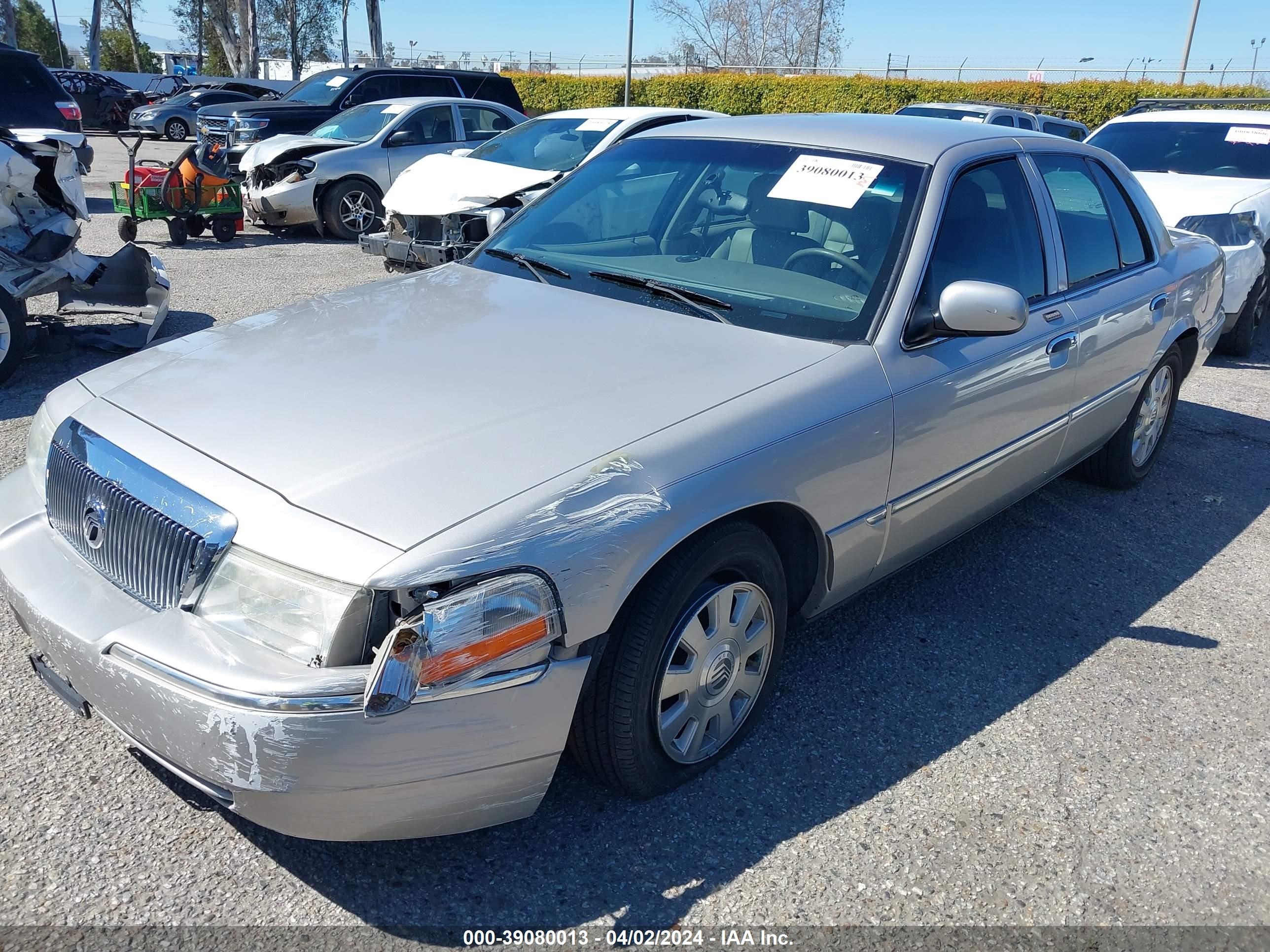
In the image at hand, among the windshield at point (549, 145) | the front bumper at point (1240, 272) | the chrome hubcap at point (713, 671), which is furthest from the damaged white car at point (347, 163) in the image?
the chrome hubcap at point (713, 671)

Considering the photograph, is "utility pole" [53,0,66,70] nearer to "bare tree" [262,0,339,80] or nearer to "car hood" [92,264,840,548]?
"bare tree" [262,0,339,80]

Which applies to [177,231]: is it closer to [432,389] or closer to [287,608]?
[432,389]

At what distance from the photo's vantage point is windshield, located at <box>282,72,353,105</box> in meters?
14.7

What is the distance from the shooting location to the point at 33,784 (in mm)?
2613

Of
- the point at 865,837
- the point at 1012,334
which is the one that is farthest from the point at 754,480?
the point at 1012,334

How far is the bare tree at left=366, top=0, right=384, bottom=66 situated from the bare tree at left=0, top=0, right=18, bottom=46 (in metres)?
14.0

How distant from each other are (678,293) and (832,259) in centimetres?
51

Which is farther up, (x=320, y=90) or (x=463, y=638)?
(x=320, y=90)

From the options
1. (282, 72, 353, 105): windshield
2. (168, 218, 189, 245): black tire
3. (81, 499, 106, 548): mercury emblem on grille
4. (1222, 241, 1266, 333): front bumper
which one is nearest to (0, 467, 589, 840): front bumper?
(81, 499, 106, 548): mercury emblem on grille

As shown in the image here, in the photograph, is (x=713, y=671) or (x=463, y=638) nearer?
(x=463, y=638)

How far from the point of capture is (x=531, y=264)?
367 centimetres

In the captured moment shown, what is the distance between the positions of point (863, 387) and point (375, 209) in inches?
399

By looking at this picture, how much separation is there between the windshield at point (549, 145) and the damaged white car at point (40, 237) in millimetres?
3647

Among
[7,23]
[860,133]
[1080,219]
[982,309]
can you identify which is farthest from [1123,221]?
[7,23]
